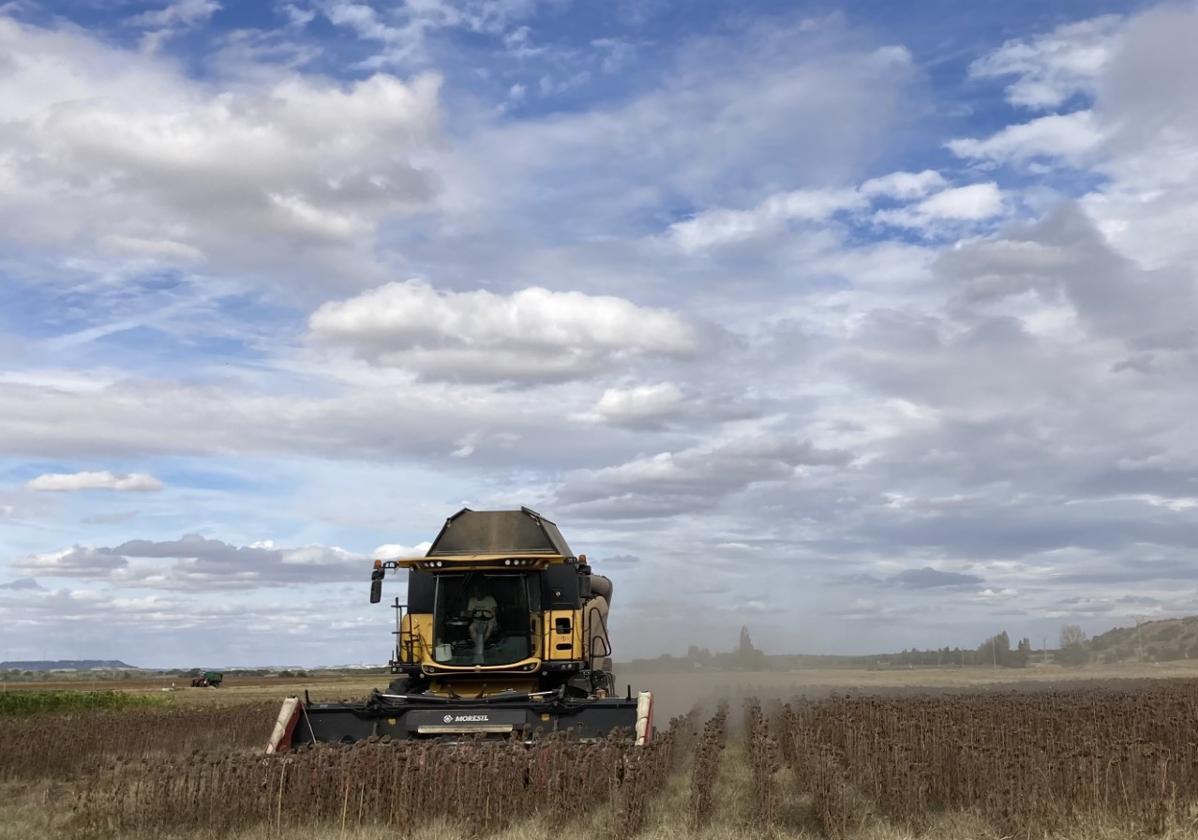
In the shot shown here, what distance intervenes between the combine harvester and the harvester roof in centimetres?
2

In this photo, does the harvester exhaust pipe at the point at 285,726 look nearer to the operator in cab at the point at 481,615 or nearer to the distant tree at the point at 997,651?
the operator in cab at the point at 481,615

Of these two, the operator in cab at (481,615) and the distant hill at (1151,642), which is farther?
the distant hill at (1151,642)

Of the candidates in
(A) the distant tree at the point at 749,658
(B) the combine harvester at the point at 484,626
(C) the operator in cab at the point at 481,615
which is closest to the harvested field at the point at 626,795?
(B) the combine harvester at the point at 484,626

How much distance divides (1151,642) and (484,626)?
14729 centimetres

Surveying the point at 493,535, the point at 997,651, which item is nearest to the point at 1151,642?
the point at 997,651

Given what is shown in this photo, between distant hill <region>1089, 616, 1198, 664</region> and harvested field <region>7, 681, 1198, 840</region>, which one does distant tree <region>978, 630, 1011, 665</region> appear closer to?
distant hill <region>1089, 616, 1198, 664</region>

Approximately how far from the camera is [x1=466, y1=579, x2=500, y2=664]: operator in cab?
746 inches

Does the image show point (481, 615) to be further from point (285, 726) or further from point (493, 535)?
point (285, 726)

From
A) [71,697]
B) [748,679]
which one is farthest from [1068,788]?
[71,697]

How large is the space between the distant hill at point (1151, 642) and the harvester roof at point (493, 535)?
12363 cm

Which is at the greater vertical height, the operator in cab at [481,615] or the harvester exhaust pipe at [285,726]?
the operator in cab at [481,615]

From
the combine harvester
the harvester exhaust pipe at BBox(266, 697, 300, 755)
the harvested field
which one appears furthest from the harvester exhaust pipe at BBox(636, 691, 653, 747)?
the harvester exhaust pipe at BBox(266, 697, 300, 755)

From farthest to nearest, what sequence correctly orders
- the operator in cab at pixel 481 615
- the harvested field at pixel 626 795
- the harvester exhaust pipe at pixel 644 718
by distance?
the operator in cab at pixel 481 615, the harvester exhaust pipe at pixel 644 718, the harvested field at pixel 626 795

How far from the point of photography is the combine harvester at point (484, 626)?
1742 centimetres
